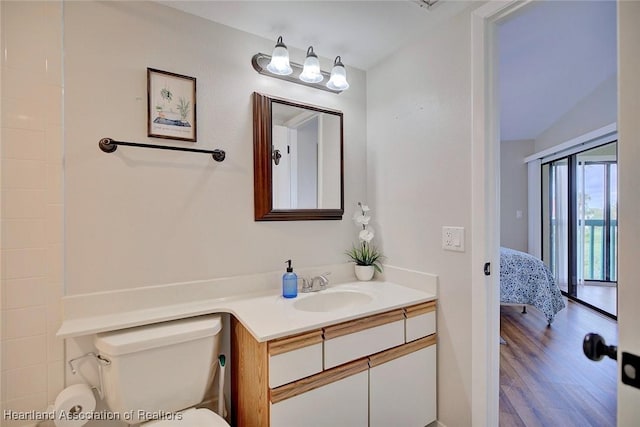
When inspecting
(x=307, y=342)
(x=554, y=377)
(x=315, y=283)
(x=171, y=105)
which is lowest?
(x=554, y=377)

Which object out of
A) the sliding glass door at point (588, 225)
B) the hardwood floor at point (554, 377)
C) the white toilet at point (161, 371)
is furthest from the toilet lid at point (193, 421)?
the sliding glass door at point (588, 225)

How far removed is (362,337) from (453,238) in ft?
2.19

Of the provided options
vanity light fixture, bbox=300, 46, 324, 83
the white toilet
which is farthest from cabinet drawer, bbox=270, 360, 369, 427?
vanity light fixture, bbox=300, 46, 324, 83

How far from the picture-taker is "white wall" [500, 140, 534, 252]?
4.89 meters

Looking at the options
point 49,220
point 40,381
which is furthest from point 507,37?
point 40,381

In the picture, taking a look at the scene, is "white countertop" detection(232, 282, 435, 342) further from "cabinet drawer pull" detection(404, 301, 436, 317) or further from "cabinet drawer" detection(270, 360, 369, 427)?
"cabinet drawer" detection(270, 360, 369, 427)

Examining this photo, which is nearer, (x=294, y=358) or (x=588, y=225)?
(x=294, y=358)

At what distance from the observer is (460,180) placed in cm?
148

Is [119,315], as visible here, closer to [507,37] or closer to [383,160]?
[383,160]

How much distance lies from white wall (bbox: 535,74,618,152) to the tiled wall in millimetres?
4664

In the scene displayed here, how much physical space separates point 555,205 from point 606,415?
3.44 metres

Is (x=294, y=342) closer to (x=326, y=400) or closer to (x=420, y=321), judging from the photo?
(x=326, y=400)

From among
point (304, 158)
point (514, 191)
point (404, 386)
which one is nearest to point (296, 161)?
point (304, 158)

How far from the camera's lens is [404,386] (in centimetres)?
146
